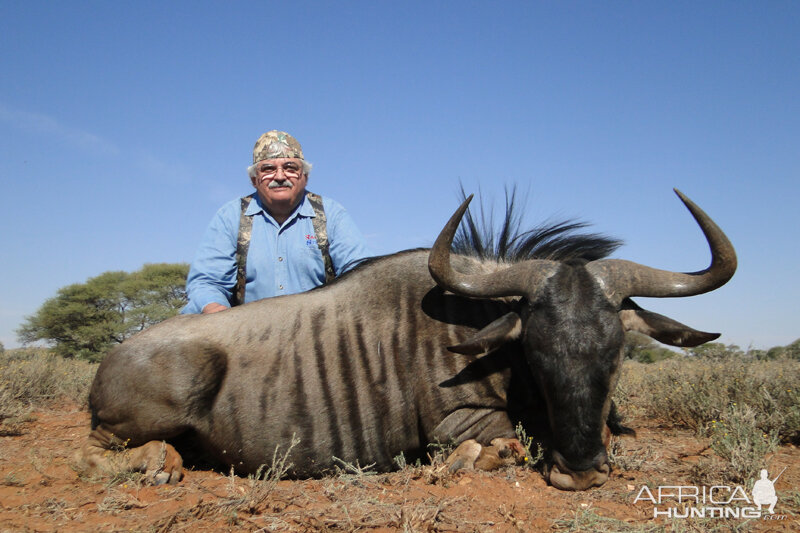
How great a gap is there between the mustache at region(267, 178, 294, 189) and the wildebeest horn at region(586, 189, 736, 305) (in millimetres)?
3319

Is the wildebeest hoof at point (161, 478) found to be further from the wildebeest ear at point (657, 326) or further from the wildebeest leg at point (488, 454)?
the wildebeest ear at point (657, 326)

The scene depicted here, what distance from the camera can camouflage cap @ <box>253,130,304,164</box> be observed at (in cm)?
588

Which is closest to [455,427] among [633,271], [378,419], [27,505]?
[378,419]

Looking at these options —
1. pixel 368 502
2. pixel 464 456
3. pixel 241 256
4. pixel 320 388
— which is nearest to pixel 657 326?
pixel 464 456

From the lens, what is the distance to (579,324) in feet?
10.7

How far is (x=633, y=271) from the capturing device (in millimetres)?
3533

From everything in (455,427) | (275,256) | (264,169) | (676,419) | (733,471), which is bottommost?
(676,419)

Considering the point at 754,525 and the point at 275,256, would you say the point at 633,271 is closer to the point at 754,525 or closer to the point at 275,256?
the point at 754,525

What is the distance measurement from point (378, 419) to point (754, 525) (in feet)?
7.08

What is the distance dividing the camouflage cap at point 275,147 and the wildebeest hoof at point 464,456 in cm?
355

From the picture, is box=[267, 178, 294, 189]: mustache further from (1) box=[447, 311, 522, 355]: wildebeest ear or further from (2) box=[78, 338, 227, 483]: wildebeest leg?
(1) box=[447, 311, 522, 355]: wildebeest ear

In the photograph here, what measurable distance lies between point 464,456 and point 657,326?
1425 mm

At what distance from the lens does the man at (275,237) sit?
571cm

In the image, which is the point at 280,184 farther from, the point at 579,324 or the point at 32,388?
the point at 32,388
